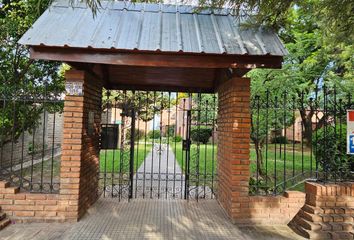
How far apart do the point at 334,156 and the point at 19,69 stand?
760cm

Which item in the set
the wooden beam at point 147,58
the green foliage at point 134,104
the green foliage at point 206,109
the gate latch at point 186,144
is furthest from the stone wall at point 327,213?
the green foliage at point 134,104

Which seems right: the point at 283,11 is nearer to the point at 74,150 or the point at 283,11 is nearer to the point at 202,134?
the point at 74,150

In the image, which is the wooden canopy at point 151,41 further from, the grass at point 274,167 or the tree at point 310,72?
the tree at point 310,72

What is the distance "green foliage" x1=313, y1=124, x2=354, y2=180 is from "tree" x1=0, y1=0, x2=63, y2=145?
569 centimetres

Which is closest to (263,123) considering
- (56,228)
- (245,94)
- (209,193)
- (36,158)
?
(209,193)

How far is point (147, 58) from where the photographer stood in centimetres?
470

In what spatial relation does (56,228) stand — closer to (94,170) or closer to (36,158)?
(94,170)

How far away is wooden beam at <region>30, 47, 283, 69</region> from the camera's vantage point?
15.3 ft

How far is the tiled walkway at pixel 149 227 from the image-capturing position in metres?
4.65

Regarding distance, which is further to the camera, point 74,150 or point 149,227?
point 74,150

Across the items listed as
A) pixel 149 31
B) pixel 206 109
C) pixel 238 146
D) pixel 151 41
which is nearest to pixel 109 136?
pixel 206 109

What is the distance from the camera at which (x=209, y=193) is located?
753 centimetres

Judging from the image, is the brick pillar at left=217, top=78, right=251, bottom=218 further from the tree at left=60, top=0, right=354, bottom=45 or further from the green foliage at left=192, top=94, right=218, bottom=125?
the green foliage at left=192, top=94, right=218, bottom=125

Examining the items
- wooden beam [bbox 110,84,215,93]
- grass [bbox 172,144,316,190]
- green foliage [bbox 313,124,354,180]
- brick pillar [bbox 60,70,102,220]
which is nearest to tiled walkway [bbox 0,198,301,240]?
brick pillar [bbox 60,70,102,220]
